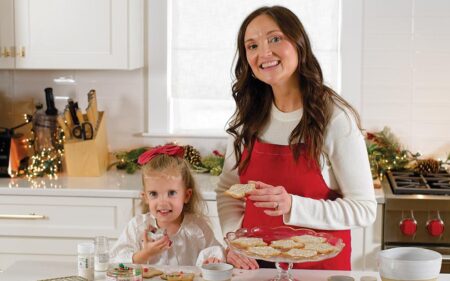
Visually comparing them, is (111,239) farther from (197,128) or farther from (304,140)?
(304,140)

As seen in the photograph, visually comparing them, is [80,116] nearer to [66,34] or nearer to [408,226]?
[66,34]

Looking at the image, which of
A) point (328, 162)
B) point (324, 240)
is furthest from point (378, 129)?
point (324, 240)

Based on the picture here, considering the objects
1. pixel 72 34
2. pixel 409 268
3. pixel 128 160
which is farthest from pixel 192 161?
pixel 409 268

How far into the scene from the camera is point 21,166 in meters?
4.24

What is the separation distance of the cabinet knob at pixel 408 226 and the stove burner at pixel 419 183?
13 cm

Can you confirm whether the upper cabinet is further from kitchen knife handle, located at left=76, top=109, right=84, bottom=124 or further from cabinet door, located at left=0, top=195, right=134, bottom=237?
cabinet door, located at left=0, top=195, right=134, bottom=237

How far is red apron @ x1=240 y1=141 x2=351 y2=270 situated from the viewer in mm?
2699

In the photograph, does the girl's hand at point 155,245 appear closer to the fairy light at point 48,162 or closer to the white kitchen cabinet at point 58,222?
the white kitchen cabinet at point 58,222

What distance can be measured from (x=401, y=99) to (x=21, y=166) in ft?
6.35

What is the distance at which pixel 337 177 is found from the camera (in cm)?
269

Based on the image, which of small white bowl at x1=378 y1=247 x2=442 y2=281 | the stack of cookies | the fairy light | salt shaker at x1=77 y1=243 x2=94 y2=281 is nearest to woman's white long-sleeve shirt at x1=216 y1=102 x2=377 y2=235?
the stack of cookies

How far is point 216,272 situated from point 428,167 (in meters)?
2.10

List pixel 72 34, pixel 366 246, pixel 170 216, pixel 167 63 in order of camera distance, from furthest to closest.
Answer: pixel 167 63 → pixel 72 34 → pixel 366 246 → pixel 170 216

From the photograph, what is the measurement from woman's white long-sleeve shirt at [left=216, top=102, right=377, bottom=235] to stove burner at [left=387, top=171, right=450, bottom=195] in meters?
1.10
